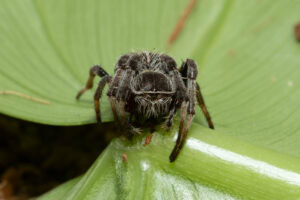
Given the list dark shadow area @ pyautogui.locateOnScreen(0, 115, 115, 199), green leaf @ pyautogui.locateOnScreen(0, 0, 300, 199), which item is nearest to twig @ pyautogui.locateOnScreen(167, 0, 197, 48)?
green leaf @ pyautogui.locateOnScreen(0, 0, 300, 199)

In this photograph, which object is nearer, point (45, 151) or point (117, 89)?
point (117, 89)

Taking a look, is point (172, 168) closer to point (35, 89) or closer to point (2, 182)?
point (35, 89)

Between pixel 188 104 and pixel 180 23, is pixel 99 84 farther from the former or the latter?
pixel 180 23

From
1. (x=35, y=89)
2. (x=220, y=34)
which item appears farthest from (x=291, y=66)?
(x=35, y=89)

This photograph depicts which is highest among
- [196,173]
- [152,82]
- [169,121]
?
[152,82]

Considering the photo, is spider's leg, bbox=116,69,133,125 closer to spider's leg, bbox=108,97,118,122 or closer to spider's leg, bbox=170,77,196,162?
spider's leg, bbox=108,97,118,122

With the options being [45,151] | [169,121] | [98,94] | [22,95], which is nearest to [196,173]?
[169,121]
